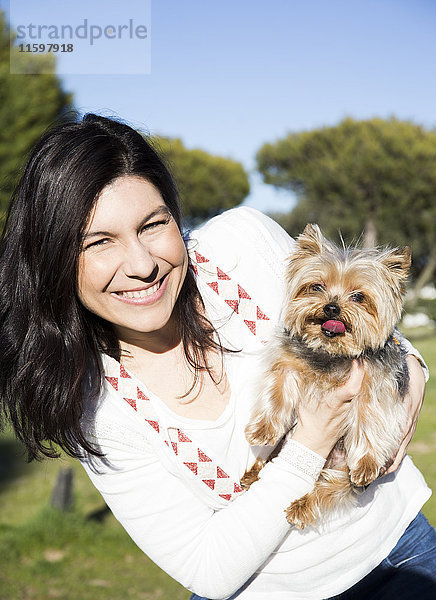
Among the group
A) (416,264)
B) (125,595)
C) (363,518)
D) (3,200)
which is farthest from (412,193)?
(363,518)

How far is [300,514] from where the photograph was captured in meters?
2.35

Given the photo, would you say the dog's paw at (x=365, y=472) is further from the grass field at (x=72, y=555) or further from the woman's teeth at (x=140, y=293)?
the grass field at (x=72, y=555)

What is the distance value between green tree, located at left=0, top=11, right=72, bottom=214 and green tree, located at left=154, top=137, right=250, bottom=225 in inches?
680

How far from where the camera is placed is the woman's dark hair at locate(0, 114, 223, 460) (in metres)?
2.40

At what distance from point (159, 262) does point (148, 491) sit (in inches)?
35.1

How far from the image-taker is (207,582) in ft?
7.66

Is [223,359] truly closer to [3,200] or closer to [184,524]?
[184,524]

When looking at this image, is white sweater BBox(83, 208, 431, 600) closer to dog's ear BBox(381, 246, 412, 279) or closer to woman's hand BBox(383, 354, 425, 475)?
woman's hand BBox(383, 354, 425, 475)

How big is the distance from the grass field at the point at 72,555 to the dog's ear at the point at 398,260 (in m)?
4.44

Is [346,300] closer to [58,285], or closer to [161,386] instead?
[161,386]

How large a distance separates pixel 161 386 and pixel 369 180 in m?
33.6

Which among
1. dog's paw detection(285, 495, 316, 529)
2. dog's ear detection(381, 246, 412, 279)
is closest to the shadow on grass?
dog's paw detection(285, 495, 316, 529)

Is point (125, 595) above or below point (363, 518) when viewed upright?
below

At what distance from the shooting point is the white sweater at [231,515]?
2.26m
